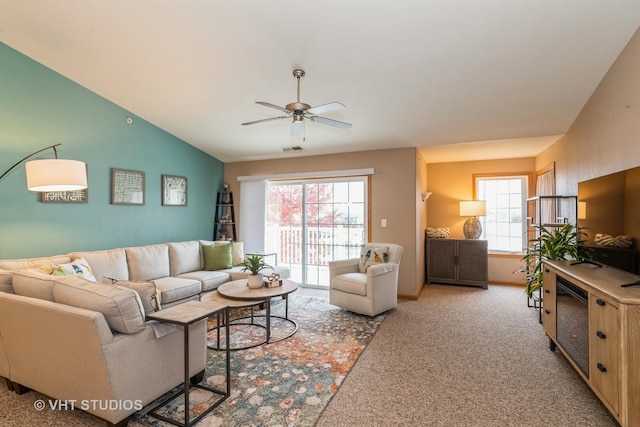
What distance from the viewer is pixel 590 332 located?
2.15m

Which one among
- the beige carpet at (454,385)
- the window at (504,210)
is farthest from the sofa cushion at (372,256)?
the window at (504,210)

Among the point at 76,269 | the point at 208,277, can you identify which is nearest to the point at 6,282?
the point at 76,269

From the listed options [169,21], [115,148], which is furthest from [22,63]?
[169,21]

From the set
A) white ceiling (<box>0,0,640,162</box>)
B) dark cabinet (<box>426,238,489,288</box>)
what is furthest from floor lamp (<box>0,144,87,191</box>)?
dark cabinet (<box>426,238,489,288</box>)

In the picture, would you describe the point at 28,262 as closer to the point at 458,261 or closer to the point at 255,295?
the point at 255,295

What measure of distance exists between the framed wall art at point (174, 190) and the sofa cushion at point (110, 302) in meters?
3.01

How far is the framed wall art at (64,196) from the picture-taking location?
11.3ft

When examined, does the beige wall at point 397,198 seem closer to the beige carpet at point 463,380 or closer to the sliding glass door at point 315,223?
the sliding glass door at point 315,223

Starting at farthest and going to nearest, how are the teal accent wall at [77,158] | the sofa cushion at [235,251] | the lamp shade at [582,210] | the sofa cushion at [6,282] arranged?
1. the sofa cushion at [235,251]
2. the teal accent wall at [77,158]
3. the lamp shade at [582,210]
4. the sofa cushion at [6,282]

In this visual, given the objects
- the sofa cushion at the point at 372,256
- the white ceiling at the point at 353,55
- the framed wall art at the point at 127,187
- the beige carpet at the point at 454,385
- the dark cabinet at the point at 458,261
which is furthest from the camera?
Answer: the dark cabinet at the point at 458,261

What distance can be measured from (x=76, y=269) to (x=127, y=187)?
5.20 feet

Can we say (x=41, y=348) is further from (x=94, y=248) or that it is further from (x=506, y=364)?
(x=506, y=364)

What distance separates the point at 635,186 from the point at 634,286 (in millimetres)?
705

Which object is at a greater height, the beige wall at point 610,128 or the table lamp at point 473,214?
the beige wall at point 610,128
